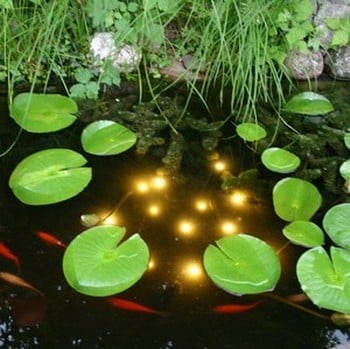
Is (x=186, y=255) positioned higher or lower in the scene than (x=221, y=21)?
lower

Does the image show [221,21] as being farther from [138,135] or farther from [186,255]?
[186,255]

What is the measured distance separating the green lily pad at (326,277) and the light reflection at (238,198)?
0.34 m

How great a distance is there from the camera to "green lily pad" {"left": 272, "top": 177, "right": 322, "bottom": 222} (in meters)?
1.91

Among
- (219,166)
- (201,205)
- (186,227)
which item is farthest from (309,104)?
(186,227)

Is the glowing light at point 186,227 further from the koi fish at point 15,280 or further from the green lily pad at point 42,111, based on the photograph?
the green lily pad at point 42,111

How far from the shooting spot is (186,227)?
1.87 meters

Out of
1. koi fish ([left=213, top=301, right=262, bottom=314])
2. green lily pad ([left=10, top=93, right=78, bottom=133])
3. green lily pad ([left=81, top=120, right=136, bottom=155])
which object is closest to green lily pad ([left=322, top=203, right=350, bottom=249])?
koi fish ([left=213, top=301, right=262, bottom=314])

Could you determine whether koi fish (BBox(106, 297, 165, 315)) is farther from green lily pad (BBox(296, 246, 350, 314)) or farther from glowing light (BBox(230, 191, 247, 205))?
glowing light (BBox(230, 191, 247, 205))

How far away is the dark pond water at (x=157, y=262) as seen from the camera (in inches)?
60.8

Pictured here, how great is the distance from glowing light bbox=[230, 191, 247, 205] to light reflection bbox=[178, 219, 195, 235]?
0.20 m

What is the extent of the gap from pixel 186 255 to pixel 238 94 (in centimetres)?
95

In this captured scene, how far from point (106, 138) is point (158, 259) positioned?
632mm

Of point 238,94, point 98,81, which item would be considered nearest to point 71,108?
point 98,81

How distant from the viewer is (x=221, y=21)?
2387 mm
